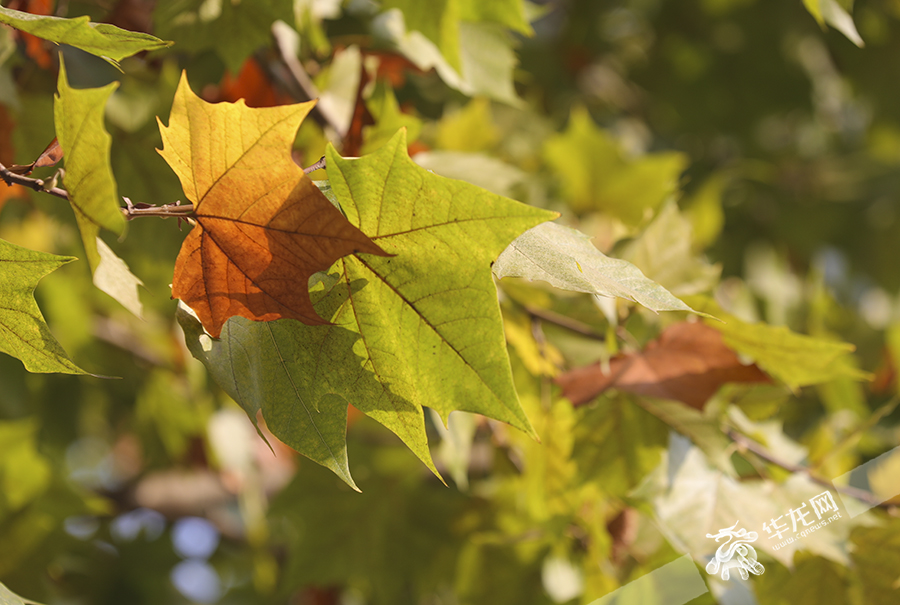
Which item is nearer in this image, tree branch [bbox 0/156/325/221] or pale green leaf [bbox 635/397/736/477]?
tree branch [bbox 0/156/325/221]

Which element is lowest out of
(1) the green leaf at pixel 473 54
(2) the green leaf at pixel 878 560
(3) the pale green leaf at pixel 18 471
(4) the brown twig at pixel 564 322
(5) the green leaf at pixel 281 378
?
(3) the pale green leaf at pixel 18 471

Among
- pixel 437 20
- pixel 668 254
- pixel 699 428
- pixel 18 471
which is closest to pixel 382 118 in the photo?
pixel 437 20

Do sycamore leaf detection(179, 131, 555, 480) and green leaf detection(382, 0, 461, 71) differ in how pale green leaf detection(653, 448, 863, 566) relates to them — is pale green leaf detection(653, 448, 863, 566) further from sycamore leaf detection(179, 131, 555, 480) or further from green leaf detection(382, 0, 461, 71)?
green leaf detection(382, 0, 461, 71)

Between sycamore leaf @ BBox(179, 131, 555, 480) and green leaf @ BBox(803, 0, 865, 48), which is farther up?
green leaf @ BBox(803, 0, 865, 48)

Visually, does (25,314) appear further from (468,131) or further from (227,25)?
(468,131)

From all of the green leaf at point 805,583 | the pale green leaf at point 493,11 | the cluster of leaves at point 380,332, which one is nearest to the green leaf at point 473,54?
the cluster of leaves at point 380,332

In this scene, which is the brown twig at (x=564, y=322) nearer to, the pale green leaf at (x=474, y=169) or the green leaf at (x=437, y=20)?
the pale green leaf at (x=474, y=169)

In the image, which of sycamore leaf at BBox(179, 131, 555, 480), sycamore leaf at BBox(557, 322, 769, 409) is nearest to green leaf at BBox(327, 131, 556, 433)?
sycamore leaf at BBox(179, 131, 555, 480)
